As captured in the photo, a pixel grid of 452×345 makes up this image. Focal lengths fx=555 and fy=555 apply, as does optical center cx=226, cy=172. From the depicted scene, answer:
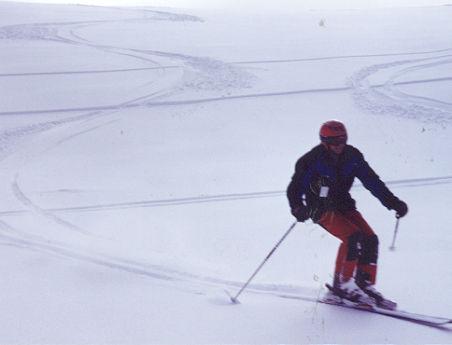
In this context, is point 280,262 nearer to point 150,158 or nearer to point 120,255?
point 120,255

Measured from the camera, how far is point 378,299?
15.6 ft

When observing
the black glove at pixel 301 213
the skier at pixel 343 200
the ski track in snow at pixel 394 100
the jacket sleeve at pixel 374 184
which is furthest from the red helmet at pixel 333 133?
the ski track in snow at pixel 394 100

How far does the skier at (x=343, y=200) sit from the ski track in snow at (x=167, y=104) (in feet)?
1.96

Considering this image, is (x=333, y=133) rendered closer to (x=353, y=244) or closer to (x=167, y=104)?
(x=353, y=244)

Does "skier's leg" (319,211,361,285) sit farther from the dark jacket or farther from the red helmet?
the red helmet

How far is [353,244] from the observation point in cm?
467

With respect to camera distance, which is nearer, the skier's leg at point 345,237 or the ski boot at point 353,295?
the skier's leg at point 345,237

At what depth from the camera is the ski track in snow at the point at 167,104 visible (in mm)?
5645

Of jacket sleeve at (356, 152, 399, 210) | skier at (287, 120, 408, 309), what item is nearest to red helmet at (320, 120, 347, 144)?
skier at (287, 120, 408, 309)

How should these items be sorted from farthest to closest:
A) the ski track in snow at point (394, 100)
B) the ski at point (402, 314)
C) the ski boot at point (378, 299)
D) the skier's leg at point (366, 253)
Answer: the ski track in snow at point (394, 100) → the ski boot at point (378, 299) → the skier's leg at point (366, 253) → the ski at point (402, 314)

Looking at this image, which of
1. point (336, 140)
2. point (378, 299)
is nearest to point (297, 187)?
point (336, 140)

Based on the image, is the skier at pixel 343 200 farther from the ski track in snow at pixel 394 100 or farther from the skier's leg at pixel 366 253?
the ski track in snow at pixel 394 100

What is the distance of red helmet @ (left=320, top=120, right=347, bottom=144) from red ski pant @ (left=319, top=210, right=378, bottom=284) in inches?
24.9

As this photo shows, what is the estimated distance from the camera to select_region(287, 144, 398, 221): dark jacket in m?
4.66
